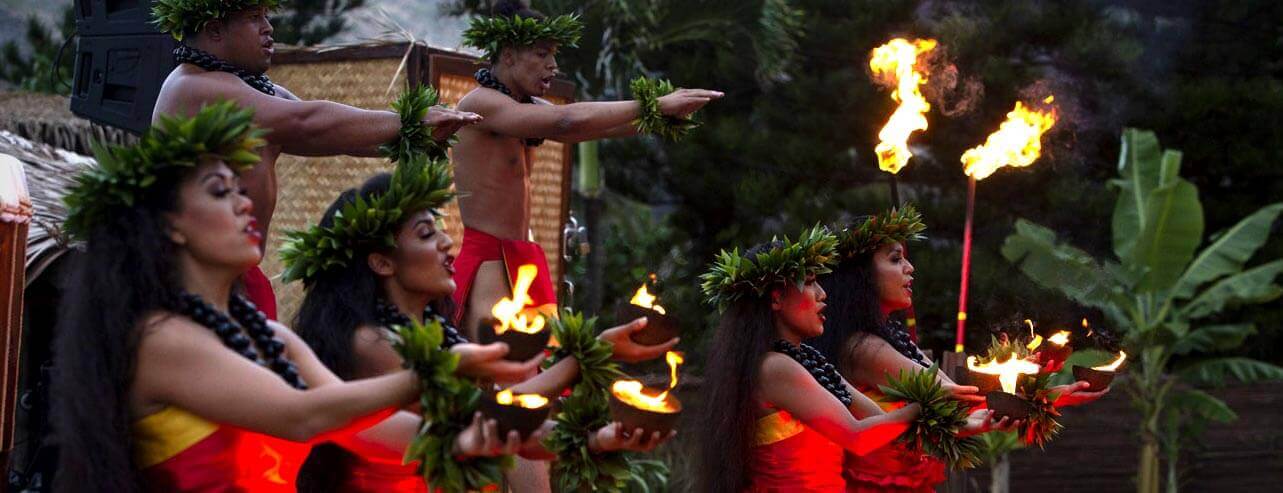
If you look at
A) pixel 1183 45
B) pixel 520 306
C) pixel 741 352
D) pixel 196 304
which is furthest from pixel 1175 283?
pixel 196 304

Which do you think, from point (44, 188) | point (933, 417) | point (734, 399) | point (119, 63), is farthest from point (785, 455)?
point (44, 188)

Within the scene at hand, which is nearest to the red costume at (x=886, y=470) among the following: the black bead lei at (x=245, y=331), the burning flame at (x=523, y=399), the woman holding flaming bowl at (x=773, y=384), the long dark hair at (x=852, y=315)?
the long dark hair at (x=852, y=315)

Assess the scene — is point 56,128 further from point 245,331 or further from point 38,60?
point 38,60

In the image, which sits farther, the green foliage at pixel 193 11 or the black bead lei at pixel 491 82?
the black bead lei at pixel 491 82

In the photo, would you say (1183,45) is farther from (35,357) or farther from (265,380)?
(265,380)

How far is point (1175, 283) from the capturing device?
9.91 metres

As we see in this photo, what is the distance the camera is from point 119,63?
4719 millimetres

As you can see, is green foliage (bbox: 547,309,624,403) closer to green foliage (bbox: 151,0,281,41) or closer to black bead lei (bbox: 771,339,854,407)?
black bead lei (bbox: 771,339,854,407)

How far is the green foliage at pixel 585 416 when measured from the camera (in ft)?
Answer: 9.75

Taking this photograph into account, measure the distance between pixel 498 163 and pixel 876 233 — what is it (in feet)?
3.61

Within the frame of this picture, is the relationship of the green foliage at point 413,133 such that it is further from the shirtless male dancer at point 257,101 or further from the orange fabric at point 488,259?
the orange fabric at point 488,259

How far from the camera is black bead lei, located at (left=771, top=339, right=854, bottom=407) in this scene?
13.7 ft

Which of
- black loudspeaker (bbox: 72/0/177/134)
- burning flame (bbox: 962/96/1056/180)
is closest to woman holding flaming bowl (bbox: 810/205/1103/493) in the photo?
burning flame (bbox: 962/96/1056/180)

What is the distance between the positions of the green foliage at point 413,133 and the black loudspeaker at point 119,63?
3.53 feet
